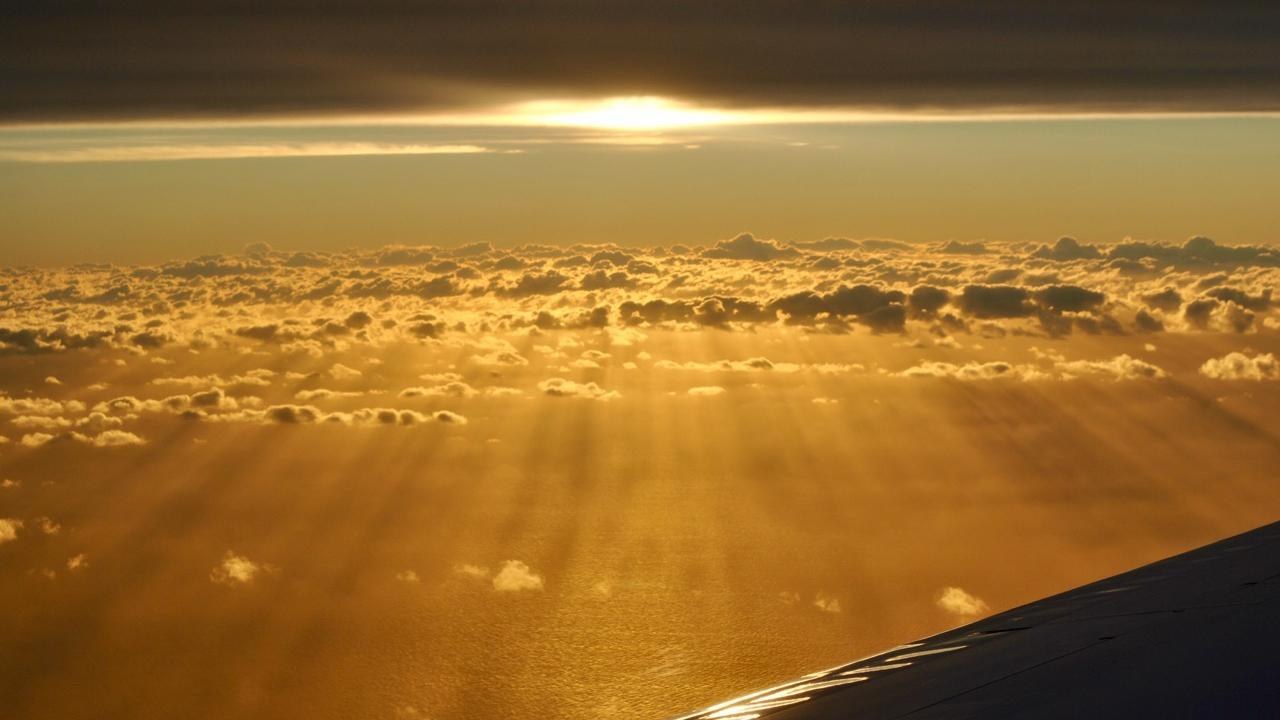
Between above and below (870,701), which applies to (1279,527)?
above

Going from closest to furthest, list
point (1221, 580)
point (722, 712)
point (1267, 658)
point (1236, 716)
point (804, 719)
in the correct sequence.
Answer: point (1236, 716) → point (1267, 658) → point (804, 719) → point (722, 712) → point (1221, 580)

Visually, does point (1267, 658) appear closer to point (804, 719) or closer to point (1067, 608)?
point (804, 719)

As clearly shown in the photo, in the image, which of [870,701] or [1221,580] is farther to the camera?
[1221,580]

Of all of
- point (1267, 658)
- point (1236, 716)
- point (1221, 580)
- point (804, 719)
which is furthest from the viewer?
point (1221, 580)

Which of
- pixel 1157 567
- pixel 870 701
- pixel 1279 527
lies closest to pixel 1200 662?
pixel 870 701

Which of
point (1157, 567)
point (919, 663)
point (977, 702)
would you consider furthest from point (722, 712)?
point (1157, 567)

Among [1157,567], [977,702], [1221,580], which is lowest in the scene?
[977,702]

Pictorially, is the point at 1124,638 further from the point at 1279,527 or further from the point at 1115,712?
the point at 1279,527
